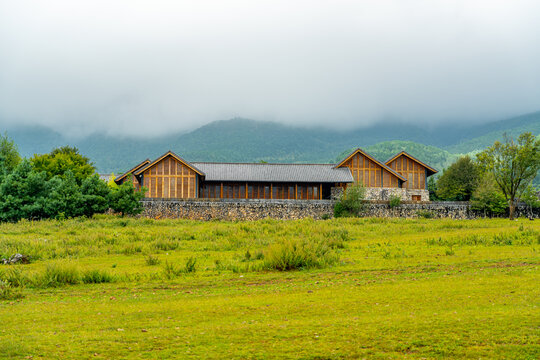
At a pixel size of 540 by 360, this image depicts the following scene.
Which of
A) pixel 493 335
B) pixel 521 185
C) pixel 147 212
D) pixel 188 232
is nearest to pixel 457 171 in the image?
pixel 521 185

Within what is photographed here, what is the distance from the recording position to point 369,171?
56.8m

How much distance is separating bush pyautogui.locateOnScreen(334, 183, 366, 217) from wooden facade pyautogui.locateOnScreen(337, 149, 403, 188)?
9.70m

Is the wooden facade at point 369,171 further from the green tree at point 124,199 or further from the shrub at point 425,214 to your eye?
the green tree at point 124,199

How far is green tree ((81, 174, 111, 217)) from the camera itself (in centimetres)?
3703

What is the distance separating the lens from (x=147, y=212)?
46.1 meters

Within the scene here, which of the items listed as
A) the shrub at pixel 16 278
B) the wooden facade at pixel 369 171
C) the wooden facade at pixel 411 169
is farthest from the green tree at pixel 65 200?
the wooden facade at pixel 411 169

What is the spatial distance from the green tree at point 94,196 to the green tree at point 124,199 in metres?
1.00

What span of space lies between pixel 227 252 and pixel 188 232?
7.05 m

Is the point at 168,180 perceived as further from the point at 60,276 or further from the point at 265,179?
the point at 60,276

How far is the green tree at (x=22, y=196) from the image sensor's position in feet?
113

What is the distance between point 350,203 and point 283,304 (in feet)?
121

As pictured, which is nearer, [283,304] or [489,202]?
[283,304]

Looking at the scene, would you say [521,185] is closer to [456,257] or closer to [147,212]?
[456,257]

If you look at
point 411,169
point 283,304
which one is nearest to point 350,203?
point 411,169
